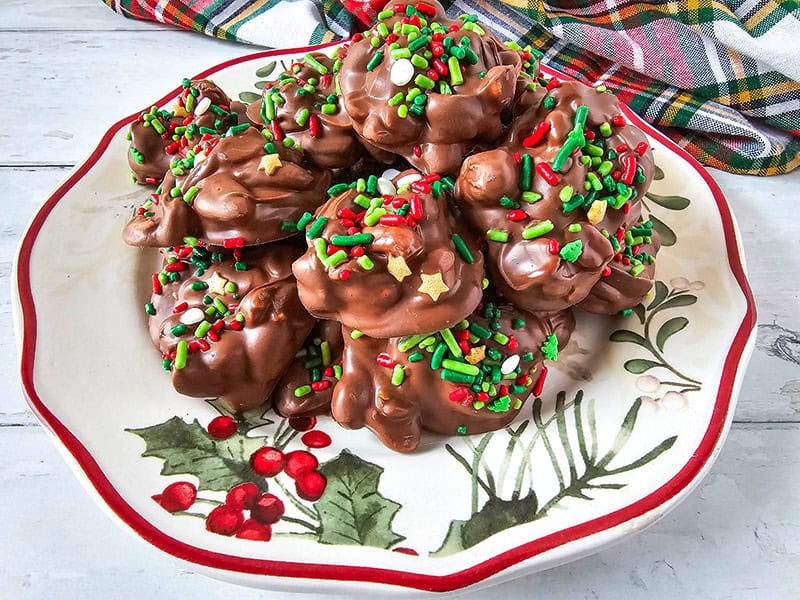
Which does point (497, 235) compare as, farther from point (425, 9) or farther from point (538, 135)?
point (425, 9)

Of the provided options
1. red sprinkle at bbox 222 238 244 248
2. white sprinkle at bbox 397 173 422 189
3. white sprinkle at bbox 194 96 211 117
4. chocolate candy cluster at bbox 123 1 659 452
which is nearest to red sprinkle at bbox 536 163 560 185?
chocolate candy cluster at bbox 123 1 659 452

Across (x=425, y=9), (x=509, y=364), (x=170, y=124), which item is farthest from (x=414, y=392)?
(x=170, y=124)

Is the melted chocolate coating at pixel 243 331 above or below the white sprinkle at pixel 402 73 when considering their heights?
below

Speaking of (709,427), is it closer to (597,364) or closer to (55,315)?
(597,364)

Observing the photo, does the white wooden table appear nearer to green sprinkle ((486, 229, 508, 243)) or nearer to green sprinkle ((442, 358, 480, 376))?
green sprinkle ((442, 358, 480, 376))

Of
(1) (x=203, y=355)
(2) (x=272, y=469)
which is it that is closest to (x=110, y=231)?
(1) (x=203, y=355)

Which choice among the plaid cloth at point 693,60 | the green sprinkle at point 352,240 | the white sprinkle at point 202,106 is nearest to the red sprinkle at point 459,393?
the green sprinkle at point 352,240

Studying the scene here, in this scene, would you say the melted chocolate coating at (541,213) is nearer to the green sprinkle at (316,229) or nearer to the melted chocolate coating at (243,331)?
the green sprinkle at (316,229)
